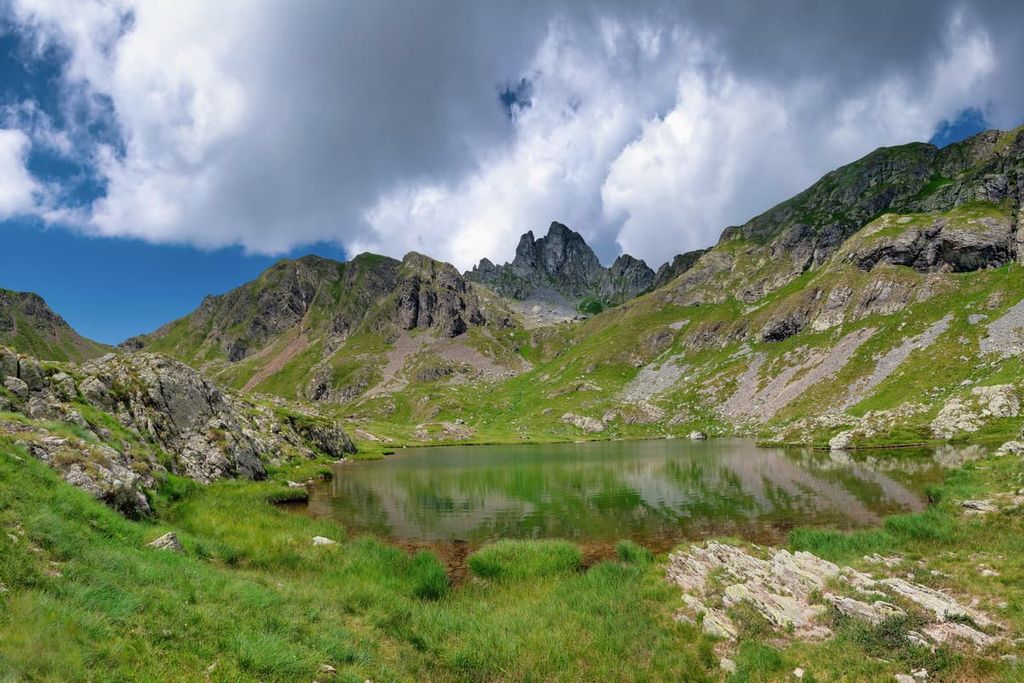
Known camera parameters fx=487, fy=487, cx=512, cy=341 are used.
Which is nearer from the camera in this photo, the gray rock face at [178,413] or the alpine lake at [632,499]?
the alpine lake at [632,499]

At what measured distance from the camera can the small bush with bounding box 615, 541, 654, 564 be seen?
28.2 meters

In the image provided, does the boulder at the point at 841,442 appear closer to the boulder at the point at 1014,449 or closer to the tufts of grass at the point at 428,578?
the boulder at the point at 1014,449

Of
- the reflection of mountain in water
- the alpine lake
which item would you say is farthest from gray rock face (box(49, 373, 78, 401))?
the reflection of mountain in water

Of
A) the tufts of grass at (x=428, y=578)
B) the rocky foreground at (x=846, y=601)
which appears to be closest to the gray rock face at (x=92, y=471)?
the tufts of grass at (x=428, y=578)

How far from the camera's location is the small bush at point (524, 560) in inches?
1094

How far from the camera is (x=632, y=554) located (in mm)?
28984

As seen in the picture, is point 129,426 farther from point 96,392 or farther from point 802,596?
point 802,596

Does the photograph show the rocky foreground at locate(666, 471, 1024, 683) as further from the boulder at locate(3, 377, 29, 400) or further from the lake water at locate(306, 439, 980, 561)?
the boulder at locate(3, 377, 29, 400)

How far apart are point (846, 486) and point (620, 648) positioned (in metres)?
49.2

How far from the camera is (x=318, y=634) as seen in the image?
15.6m

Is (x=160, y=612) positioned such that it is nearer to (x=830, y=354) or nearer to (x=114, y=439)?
(x=114, y=439)

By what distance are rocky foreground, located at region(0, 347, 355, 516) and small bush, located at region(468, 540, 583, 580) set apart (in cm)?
1912

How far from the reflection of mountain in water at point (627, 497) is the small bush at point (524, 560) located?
7.69 m

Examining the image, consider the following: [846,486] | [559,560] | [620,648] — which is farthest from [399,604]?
[846,486]
